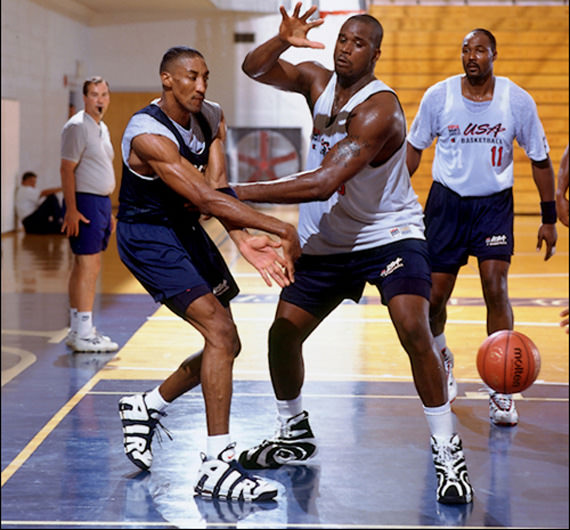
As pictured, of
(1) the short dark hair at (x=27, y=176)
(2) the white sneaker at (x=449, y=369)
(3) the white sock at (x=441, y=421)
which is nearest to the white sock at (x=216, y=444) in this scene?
(3) the white sock at (x=441, y=421)

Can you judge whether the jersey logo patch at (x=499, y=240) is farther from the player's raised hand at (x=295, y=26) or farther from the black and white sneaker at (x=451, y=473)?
the player's raised hand at (x=295, y=26)

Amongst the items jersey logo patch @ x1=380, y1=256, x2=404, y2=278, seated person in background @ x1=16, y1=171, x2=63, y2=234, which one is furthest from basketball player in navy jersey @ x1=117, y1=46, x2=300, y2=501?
seated person in background @ x1=16, y1=171, x2=63, y2=234

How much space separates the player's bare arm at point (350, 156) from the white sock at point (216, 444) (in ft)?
3.00

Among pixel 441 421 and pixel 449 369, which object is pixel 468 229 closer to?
pixel 449 369

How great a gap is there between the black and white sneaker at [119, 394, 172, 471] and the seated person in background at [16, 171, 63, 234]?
969 centimetres

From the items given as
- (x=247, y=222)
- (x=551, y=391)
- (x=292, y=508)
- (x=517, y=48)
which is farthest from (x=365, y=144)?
(x=517, y=48)

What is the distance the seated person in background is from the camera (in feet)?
43.6

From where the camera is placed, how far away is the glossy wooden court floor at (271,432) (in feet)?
10.9

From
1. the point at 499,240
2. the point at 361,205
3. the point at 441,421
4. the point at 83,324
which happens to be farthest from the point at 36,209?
the point at 441,421

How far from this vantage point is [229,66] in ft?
58.5

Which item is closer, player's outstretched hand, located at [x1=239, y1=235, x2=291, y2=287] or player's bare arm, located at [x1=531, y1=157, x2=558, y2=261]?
player's outstretched hand, located at [x1=239, y1=235, x2=291, y2=287]

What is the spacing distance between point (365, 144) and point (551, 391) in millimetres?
2427

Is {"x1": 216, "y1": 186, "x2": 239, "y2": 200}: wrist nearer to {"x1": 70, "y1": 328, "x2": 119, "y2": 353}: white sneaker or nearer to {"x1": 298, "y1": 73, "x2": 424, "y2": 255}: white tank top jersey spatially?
{"x1": 298, "y1": 73, "x2": 424, "y2": 255}: white tank top jersey

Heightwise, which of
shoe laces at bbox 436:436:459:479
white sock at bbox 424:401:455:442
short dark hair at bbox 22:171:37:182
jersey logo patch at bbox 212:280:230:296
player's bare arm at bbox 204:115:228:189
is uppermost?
player's bare arm at bbox 204:115:228:189
